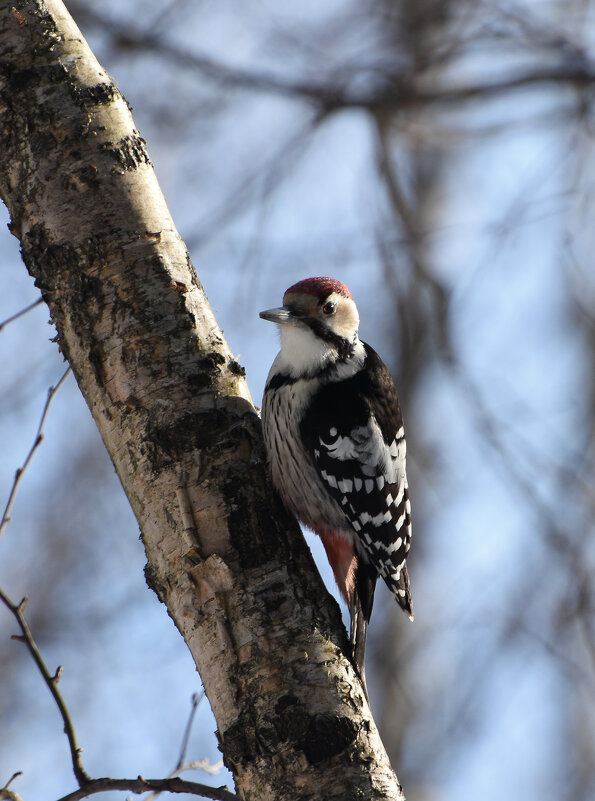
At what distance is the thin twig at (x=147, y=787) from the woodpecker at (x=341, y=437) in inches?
49.3

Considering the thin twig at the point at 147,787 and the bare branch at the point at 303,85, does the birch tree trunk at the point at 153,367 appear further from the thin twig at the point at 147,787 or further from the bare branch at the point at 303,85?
the bare branch at the point at 303,85

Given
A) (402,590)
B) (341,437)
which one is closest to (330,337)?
(341,437)

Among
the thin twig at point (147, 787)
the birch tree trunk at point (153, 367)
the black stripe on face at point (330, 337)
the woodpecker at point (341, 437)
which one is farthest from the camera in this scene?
the black stripe on face at point (330, 337)

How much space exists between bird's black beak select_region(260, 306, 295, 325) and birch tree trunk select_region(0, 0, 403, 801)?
64 cm

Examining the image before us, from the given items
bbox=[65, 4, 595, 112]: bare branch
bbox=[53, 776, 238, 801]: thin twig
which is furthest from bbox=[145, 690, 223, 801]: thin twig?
bbox=[65, 4, 595, 112]: bare branch

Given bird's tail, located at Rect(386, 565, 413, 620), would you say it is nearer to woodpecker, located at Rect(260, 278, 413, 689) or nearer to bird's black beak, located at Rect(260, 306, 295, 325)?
woodpecker, located at Rect(260, 278, 413, 689)

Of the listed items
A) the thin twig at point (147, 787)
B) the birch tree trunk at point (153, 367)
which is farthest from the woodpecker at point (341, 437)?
the thin twig at point (147, 787)

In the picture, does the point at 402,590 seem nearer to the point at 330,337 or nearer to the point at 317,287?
the point at 330,337

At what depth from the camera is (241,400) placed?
2936 millimetres

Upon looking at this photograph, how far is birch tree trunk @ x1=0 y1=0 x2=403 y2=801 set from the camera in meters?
2.39

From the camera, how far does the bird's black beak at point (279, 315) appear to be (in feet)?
11.9

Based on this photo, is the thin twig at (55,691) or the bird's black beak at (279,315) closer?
the thin twig at (55,691)

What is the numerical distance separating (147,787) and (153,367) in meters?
1.16

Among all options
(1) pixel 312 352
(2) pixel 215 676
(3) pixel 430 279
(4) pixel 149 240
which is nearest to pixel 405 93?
(3) pixel 430 279
